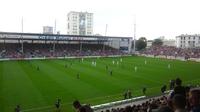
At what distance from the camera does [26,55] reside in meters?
68.9

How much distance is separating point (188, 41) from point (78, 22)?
6213 cm

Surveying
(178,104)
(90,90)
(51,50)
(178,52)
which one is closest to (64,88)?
(90,90)

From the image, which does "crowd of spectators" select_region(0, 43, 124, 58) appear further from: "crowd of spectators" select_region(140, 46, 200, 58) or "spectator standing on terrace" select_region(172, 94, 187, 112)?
"spectator standing on terrace" select_region(172, 94, 187, 112)

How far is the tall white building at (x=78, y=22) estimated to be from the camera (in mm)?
162750

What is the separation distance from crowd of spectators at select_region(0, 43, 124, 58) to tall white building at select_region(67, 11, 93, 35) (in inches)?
2917

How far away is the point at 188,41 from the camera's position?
144 m

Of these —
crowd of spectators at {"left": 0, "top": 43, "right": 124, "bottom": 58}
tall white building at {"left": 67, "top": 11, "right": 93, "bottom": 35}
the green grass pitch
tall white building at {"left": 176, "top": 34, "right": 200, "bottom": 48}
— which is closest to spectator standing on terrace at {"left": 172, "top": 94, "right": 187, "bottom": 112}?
the green grass pitch

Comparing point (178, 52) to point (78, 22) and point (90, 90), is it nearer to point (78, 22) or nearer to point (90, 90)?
point (90, 90)

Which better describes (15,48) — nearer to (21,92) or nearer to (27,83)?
(27,83)

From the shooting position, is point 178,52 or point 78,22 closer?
point 178,52

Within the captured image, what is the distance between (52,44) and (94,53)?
1262 cm

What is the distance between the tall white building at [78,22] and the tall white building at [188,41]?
174 ft

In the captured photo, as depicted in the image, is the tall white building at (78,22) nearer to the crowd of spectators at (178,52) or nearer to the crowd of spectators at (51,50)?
the crowd of spectators at (51,50)

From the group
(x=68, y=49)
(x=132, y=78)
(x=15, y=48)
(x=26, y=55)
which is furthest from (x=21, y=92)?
(x=68, y=49)
